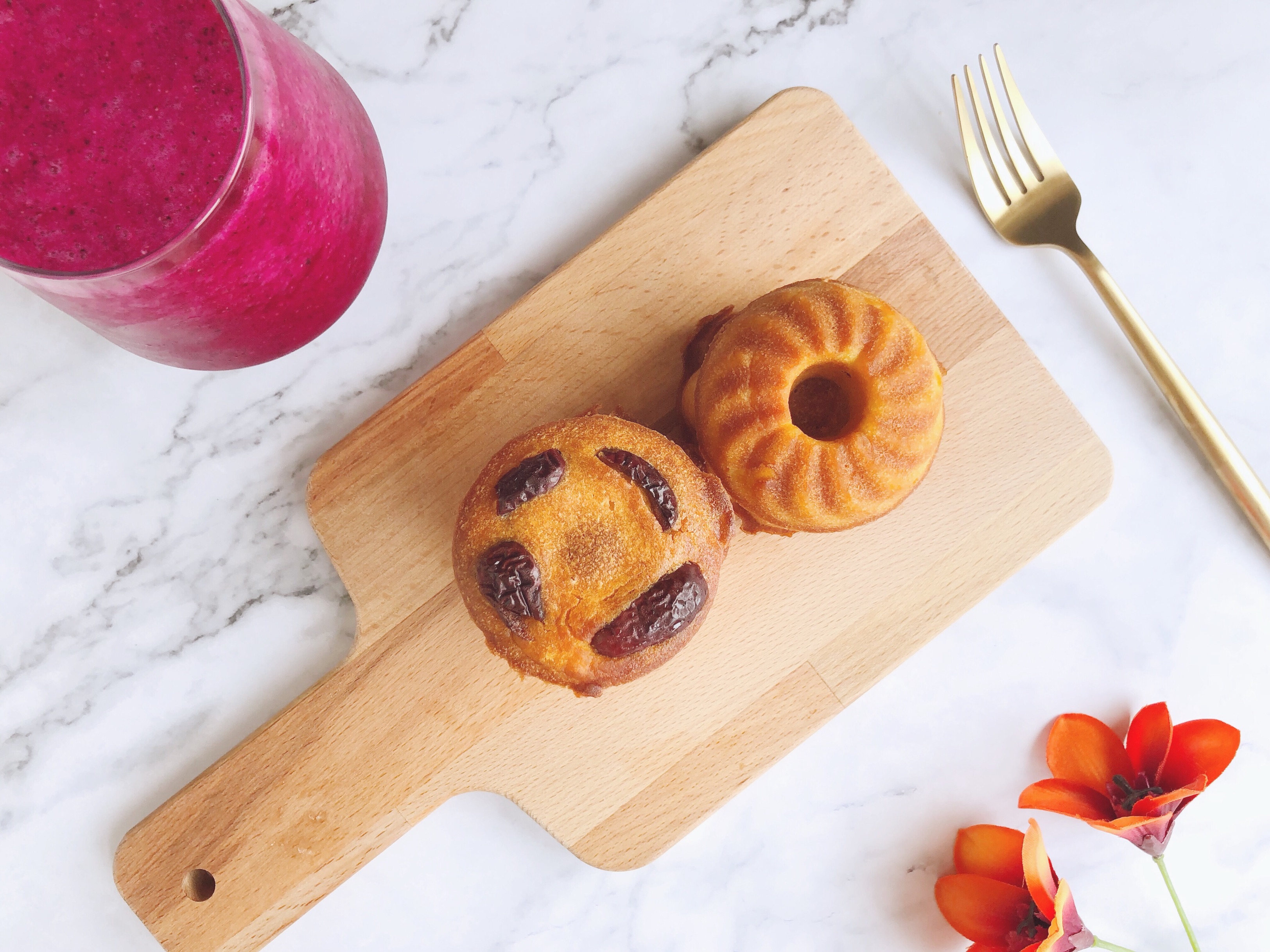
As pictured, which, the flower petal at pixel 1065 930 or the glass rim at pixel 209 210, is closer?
the glass rim at pixel 209 210

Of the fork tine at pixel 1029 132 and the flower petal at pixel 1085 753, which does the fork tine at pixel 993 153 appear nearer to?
the fork tine at pixel 1029 132

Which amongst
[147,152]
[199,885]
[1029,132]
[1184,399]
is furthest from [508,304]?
[1184,399]

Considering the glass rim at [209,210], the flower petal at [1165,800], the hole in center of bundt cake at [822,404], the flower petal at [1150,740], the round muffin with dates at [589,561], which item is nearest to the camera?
the glass rim at [209,210]

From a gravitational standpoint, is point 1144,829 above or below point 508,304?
below

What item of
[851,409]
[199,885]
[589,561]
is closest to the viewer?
[589,561]

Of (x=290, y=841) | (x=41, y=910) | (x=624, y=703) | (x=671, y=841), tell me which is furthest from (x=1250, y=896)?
(x=41, y=910)

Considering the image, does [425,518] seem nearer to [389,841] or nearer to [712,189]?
[389,841]

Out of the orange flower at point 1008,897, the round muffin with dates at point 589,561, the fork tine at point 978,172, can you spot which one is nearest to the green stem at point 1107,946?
the orange flower at point 1008,897

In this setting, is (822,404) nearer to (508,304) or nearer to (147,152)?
(508,304)
